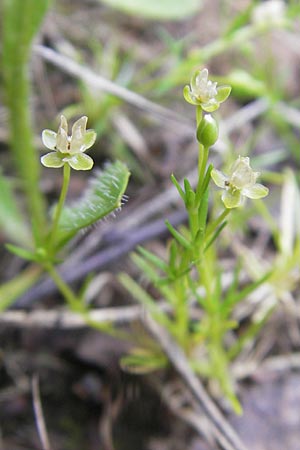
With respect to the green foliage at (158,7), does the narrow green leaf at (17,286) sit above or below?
below

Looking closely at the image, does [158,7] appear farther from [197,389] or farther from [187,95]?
[197,389]

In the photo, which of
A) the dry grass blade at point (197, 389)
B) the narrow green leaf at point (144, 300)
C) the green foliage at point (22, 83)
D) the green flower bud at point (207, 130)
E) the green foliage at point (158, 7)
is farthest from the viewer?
the green foliage at point (158, 7)

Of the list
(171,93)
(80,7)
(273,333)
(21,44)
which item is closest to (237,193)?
(273,333)

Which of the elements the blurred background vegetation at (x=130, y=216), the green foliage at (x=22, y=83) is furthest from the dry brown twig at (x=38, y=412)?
the green foliage at (x=22, y=83)

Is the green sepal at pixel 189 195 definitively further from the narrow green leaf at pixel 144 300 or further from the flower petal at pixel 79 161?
the narrow green leaf at pixel 144 300

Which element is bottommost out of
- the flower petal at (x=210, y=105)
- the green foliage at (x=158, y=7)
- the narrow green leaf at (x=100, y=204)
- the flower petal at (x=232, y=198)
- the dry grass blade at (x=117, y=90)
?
the flower petal at (x=232, y=198)

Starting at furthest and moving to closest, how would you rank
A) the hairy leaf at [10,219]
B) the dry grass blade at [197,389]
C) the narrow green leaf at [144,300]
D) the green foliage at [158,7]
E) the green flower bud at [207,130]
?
1. the green foliage at [158,7]
2. the hairy leaf at [10,219]
3. the narrow green leaf at [144,300]
4. the dry grass blade at [197,389]
5. the green flower bud at [207,130]

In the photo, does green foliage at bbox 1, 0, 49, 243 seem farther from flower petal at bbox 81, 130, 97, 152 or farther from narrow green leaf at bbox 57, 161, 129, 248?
flower petal at bbox 81, 130, 97, 152

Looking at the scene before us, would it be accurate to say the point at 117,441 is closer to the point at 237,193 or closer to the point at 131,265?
the point at 131,265
